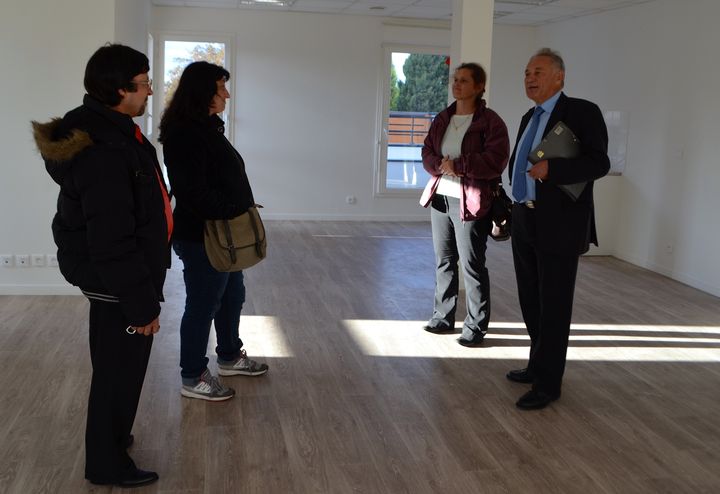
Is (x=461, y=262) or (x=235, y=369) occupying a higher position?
(x=461, y=262)

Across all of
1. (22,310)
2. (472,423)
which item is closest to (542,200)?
(472,423)

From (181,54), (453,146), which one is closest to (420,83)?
(181,54)

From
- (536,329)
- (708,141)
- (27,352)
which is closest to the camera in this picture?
(536,329)

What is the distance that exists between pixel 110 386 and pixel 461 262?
2.66 metres

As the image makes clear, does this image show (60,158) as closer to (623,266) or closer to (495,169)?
(495,169)

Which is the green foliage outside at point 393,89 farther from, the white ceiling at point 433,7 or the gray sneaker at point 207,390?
the gray sneaker at point 207,390

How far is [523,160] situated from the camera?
3.93 meters

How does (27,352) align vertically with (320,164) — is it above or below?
below

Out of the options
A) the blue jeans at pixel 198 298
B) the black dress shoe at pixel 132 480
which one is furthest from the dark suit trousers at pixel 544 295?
the black dress shoe at pixel 132 480

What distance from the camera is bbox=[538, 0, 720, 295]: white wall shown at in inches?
284

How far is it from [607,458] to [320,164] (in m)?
8.10

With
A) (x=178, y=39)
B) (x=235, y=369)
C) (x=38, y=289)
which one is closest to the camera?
(x=235, y=369)

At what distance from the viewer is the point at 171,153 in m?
3.42

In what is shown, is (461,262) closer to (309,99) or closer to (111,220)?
(111,220)
